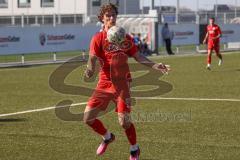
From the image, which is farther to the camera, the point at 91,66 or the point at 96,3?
the point at 96,3

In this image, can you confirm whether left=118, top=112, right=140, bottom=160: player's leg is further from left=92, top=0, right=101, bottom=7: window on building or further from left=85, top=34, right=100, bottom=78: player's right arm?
left=92, top=0, right=101, bottom=7: window on building

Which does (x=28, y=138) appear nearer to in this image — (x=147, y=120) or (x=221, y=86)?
(x=147, y=120)

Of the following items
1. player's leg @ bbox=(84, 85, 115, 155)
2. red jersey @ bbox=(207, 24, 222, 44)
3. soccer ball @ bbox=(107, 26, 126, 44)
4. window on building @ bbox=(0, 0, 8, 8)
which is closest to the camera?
soccer ball @ bbox=(107, 26, 126, 44)

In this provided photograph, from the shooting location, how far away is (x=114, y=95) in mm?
9289

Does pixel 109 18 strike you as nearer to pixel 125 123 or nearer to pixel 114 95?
pixel 114 95

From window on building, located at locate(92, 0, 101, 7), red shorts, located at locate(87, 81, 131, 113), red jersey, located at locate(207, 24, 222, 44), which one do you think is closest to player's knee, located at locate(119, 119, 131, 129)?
red shorts, located at locate(87, 81, 131, 113)

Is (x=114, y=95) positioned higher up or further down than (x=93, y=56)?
further down

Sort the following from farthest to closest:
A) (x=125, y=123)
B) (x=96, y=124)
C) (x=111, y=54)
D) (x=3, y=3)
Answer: (x=3, y=3) < (x=96, y=124) < (x=111, y=54) < (x=125, y=123)

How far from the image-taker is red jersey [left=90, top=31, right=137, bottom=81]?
A: 29.9 feet

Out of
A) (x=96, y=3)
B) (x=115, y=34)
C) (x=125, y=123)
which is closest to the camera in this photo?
(x=115, y=34)

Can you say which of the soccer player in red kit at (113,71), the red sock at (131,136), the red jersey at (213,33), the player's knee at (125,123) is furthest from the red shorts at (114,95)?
the red jersey at (213,33)

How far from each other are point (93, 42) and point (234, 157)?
2446 mm

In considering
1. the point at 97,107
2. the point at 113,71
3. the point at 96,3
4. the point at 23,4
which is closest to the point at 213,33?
the point at 97,107

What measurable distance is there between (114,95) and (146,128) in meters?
3.02
